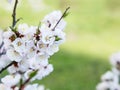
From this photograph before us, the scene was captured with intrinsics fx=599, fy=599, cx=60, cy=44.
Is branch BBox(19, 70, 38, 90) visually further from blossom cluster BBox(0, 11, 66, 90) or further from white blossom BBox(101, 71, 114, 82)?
white blossom BBox(101, 71, 114, 82)

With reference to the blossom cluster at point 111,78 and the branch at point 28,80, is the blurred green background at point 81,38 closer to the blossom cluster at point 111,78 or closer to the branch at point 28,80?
the blossom cluster at point 111,78

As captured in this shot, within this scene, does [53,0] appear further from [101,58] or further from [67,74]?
[67,74]

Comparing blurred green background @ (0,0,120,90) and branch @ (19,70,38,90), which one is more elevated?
blurred green background @ (0,0,120,90)

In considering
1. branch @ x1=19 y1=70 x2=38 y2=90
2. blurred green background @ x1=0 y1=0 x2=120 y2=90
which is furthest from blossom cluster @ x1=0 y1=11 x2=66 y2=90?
blurred green background @ x1=0 y1=0 x2=120 y2=90

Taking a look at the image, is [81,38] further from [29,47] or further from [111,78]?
[29,47]

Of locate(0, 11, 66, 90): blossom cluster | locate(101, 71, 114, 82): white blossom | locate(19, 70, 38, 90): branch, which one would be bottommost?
locate(19, 70, 38, 90): branch

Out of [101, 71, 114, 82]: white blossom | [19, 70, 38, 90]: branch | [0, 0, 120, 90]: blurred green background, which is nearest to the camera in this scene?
[19, 70, 38, 90]: branch

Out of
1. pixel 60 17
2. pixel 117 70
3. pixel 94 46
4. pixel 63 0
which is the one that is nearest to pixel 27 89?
pixel 60 17
